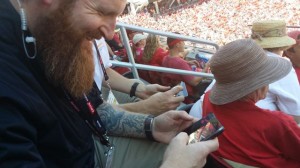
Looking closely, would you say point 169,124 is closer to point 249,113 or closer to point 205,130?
point 205,130

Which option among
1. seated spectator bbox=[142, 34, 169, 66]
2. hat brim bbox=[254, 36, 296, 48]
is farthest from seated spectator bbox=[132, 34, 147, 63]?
hat brim bbox=[254, 36, 296, 48]

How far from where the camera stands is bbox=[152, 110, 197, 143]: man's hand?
5.73 feet

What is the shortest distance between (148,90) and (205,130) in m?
1.07

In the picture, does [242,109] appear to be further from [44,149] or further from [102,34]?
[44,149]

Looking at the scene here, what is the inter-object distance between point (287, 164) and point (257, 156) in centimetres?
23

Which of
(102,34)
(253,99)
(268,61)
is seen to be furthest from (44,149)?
(268,61)

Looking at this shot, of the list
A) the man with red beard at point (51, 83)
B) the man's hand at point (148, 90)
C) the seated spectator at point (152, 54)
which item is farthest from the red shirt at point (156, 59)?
the man with red beard at point (51, 83)

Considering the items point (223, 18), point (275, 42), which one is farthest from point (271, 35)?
point (223, 18)

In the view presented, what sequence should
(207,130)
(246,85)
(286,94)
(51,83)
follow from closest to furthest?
(51,83)
(207,130)
(246,85)
(286,94)

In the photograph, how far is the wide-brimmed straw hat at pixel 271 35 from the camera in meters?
3.50

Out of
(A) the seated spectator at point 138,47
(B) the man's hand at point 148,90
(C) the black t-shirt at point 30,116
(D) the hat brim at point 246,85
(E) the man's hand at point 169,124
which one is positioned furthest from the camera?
(A) the seated spectator at point 138,47

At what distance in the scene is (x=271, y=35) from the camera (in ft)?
12.1

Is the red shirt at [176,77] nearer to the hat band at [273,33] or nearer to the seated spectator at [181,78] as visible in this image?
the seated spectator at [181,78]

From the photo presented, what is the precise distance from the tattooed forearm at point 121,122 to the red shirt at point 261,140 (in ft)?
1.57
